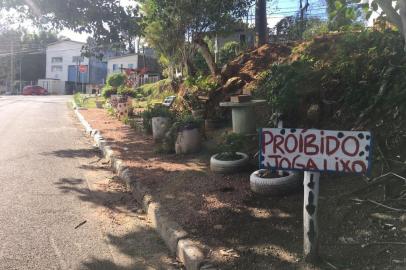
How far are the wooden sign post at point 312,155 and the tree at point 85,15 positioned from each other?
1002 centimetres

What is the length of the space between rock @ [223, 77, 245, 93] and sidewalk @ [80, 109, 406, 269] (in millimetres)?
4029

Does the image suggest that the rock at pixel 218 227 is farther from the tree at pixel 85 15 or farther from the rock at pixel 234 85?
the tree at pixel 85 15

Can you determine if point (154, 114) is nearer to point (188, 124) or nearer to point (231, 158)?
point (188, 124)

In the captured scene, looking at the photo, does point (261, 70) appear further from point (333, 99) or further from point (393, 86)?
point (393, 86)

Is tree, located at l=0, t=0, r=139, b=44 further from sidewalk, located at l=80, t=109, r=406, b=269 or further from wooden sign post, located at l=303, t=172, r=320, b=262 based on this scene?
wooden sign post, located at l=303, t=172, r=320, b=262

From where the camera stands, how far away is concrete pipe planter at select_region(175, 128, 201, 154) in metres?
9.30

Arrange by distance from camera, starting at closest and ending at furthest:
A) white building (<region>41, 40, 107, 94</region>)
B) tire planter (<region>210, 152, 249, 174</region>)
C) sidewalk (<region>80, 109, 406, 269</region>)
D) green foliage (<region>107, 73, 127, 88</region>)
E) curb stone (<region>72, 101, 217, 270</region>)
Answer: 1. sidewalk (<region>80, 109, 406, 269</region>)
2. curb stone (<region>72, 101, 217, 270</region>)
3. tire planter (<region>210, 152, 249, 174</region>)
4. green foliage (<region>107, 73, 127, 88</region>)
5. white building (<region>41, 40, 107, 94</region>)

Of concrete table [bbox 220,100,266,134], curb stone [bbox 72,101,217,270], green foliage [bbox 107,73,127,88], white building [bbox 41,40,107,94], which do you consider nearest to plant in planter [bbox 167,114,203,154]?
concrete table [bbox 220,100,266,134]

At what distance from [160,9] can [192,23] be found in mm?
1906

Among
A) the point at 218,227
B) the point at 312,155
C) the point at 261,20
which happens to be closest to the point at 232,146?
→ the point at 218,227

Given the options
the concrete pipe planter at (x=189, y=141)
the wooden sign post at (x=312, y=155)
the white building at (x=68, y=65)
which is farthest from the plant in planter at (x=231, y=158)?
the white building at (x=68, y=65)

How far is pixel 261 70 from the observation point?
1164 cm

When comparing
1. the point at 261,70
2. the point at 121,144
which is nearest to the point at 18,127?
the point at 121,144

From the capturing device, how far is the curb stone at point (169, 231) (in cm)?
437
